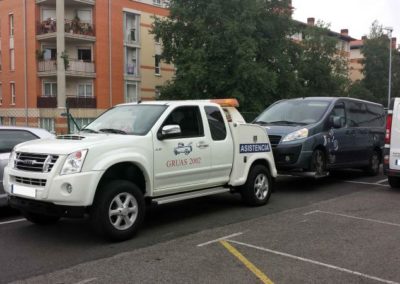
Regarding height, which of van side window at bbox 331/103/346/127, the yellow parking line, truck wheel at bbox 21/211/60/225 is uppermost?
van side window at bbox 331/103/346/127

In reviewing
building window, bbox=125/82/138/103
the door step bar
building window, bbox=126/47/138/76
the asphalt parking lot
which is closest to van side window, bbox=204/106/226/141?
the door step bar

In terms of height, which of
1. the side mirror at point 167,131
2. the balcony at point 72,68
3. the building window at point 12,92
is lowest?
the side mirror at point 167,131

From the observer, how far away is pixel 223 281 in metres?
4.99

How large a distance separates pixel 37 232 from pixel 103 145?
1.77m

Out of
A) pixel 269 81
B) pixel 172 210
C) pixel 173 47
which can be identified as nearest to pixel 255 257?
pixel 172 210

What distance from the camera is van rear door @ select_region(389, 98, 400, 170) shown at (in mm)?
10586

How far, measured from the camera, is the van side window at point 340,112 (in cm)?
A: 1131

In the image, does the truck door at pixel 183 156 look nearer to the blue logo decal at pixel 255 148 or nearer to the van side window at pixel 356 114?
the blue logo decal at pixel 255 148

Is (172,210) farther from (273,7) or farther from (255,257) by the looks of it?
(273,7)

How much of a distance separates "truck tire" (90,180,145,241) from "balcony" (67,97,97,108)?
106 feet

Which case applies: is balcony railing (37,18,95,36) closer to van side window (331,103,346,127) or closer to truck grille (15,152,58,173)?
van side window (331,103,346,127)

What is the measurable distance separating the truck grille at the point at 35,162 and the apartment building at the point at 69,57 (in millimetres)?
29661

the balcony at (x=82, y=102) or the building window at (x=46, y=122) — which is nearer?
the building window at (x=46, y=122)

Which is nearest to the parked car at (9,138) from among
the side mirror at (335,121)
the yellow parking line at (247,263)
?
the yellow parking line at (247,263)
